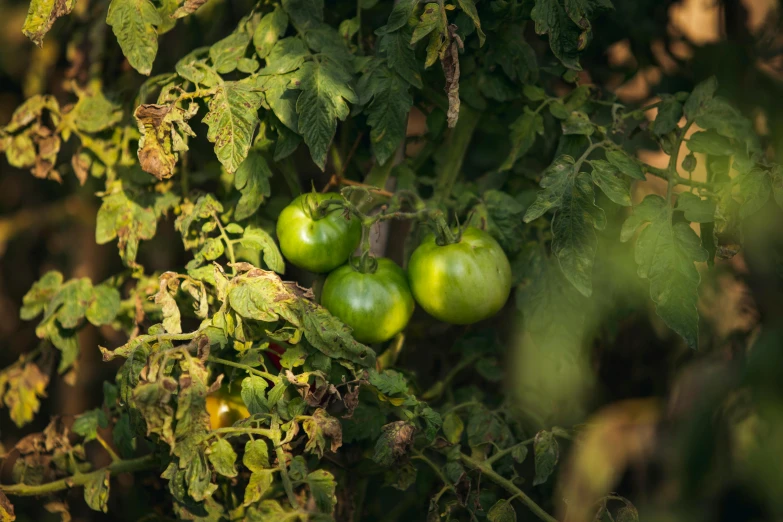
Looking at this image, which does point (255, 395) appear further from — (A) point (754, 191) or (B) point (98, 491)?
(A) point (754, 191)

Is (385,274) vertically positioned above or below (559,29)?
below

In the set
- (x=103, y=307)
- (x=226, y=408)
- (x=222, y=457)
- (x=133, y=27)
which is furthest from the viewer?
(x=103, y=307)

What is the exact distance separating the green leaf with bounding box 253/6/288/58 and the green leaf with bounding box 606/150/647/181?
1.59 feet

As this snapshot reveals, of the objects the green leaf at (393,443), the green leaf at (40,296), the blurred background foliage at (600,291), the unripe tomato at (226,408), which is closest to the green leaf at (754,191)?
the blurred background foliage at (600,291)

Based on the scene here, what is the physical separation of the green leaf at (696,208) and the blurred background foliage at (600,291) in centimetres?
14

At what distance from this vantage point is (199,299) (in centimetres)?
95

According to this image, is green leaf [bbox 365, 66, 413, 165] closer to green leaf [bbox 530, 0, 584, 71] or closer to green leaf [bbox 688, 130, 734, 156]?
green leaf [bbox 530, 0, 584, 71]

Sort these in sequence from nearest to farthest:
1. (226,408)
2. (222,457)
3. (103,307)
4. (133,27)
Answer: (222,457) < (133,27) < (226,408) < (103,307)

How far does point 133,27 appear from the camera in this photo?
0.94 meters

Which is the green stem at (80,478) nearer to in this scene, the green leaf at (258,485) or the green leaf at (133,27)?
the green leaf at (258,485)

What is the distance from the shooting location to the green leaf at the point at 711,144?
100 centimetres

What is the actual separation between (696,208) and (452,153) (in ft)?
1.25

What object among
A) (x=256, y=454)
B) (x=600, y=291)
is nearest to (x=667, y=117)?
(x=600, y=291)

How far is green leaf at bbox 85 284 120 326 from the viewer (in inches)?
45.8
